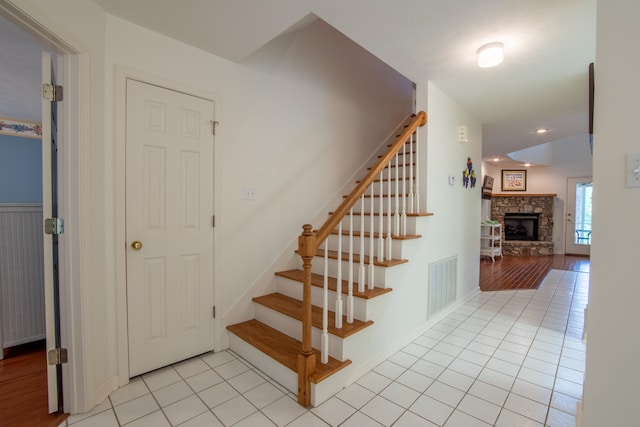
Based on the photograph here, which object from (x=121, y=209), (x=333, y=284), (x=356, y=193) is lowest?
(x=333, y=284)

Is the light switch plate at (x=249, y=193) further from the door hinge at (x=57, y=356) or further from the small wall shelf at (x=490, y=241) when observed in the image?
the small wall shelf at (x=490, y=241)

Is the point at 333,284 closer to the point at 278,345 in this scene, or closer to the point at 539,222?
the point at 278,345

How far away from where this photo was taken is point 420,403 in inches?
68.1

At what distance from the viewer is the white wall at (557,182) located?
7816 mm

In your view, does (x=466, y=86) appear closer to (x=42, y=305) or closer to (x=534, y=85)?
(x=534, y=85)

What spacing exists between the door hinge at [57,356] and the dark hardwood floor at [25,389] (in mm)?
301

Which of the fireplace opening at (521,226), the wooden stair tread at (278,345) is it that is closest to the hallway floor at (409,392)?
the wooden stair tread at (278,345)

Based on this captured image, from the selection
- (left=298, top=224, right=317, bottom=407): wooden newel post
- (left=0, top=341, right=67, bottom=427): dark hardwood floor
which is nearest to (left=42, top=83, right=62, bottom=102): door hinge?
(left=298, top=224, right=317, bottom=407): wooden newel post

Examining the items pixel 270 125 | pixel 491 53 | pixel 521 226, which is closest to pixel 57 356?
pixel 270 125

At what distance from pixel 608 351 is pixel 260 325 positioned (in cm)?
220

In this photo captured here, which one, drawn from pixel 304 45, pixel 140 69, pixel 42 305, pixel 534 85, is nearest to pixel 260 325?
pixel 42 305

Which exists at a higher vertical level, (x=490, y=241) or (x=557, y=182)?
(x=557, y=182)

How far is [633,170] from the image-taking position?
39.9 inches

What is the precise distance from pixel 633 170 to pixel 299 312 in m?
2.05
